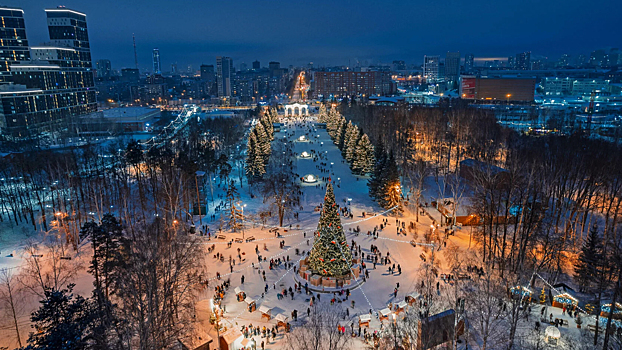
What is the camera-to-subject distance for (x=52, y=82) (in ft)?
249

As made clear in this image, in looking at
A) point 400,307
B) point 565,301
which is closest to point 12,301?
point 400,307

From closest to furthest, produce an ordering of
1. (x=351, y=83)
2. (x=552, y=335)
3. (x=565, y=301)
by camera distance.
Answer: (x=552, y=335) → (x=565, y=301) → (x=351, y=83)

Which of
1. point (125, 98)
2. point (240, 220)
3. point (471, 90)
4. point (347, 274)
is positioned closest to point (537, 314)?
point (347, 274)

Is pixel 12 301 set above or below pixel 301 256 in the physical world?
above

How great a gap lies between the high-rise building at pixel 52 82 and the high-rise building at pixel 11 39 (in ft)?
0.66

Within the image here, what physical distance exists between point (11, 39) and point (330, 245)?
86.0 metres

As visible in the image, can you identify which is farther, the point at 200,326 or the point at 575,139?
the point at 575,139

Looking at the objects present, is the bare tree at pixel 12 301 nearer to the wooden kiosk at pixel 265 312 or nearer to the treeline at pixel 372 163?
the wooden kiosk at pixel 265 312

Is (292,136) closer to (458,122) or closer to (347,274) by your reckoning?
(458,122)

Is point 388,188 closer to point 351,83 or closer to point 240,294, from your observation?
point 240,294

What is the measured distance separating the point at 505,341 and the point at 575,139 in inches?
1131

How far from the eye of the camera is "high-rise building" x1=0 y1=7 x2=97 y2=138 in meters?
64.6

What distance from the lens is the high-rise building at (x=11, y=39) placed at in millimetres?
72062

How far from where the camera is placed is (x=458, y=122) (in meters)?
55.4
